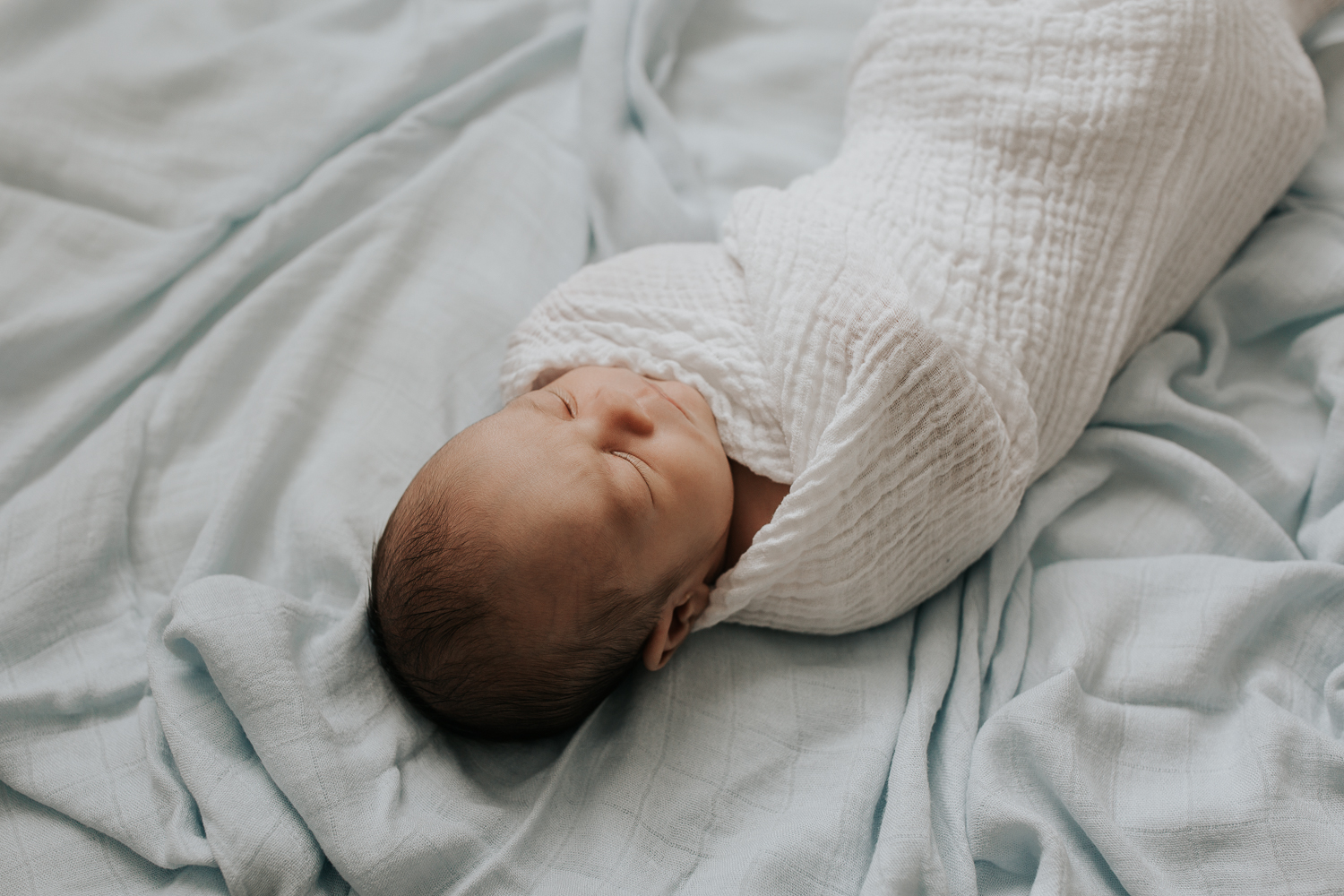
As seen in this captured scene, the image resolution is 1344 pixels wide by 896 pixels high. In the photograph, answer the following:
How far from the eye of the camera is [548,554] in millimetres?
774

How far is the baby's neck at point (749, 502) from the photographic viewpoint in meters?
0.91

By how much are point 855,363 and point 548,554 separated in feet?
1.10

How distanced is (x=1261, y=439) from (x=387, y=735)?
1031 millimetres

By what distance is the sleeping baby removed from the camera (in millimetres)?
799

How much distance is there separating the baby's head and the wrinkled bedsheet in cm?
9

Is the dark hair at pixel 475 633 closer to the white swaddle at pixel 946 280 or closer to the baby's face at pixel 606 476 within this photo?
the baby's face at pixel 606 476

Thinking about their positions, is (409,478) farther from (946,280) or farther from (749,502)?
(946,280)

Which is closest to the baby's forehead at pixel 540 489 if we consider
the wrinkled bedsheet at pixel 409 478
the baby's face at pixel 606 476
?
the baby's face at pixel 606 476

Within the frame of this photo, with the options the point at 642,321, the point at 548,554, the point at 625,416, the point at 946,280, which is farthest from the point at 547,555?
the point at 946,280

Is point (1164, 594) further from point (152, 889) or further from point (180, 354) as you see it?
point (180, 354)

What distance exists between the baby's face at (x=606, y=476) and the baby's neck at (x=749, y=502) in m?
0.04

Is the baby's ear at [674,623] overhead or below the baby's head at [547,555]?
below

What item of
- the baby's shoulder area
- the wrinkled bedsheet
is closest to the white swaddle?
the baby's shoulder area

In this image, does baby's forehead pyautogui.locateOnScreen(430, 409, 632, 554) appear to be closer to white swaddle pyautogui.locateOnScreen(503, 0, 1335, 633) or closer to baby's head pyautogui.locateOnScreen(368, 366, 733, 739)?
baby's head pyautogui.locateOnScreen(368, 366, 733, 739)
